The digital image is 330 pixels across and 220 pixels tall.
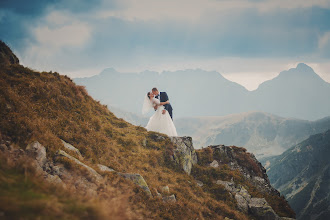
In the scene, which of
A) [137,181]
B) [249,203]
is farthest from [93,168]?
[249,203]

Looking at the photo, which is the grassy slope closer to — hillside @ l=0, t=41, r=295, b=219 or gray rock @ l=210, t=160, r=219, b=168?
hillside @ l=0, t=41, r=295, b=219

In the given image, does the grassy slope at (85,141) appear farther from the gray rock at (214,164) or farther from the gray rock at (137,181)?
the gray rock at (214,164)

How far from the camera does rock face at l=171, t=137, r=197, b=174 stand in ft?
54.0

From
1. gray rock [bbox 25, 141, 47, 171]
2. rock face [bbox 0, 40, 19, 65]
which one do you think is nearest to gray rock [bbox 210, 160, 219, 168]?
gray rock [bbox 25, 141, 47, 171]

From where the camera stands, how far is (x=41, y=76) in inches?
576

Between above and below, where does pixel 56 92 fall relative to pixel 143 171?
above

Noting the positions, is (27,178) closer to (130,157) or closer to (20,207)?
(20,207)

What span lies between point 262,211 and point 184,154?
6.84 meters

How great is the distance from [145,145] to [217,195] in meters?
6.62

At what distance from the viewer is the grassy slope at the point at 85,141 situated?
27.7ft

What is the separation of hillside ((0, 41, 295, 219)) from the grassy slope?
48 mm

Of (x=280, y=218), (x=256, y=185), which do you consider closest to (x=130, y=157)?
(x=280, y=218)

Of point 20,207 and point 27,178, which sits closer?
point 20,207

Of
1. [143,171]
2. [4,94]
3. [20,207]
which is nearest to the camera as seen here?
[20,207]
